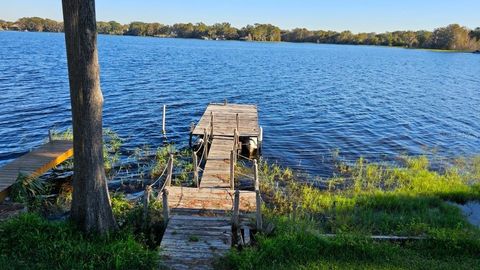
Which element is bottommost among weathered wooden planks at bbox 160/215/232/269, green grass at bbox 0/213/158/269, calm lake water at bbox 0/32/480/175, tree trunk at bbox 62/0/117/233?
calm lake water at bbox 0/32/480/175

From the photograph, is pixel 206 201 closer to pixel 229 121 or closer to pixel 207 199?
pixel 207 199

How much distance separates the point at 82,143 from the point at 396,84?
161ft

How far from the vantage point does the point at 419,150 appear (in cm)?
2302

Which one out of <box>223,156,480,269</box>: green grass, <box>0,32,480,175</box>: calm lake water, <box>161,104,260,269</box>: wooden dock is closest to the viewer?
<box>223,156,480,269</box>: green grass

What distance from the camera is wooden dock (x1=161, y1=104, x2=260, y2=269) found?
8710mm

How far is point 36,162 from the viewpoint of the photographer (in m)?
15.6

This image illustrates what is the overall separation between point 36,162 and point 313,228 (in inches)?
447

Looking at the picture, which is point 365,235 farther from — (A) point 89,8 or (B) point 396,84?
(B) point 396,84

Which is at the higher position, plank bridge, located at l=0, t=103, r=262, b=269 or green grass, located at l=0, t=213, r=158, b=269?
green grass, located at l=0, t=213, r=158, b=269

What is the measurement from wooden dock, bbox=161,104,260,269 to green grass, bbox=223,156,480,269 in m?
0.71

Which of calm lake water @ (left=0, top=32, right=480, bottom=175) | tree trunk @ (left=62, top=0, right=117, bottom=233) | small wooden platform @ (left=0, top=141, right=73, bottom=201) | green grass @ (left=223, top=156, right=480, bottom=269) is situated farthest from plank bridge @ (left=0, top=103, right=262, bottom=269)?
calm lake water @ (left=0, top=32, right=480, bottom=175)

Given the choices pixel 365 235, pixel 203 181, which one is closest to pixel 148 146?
pixel 203 181

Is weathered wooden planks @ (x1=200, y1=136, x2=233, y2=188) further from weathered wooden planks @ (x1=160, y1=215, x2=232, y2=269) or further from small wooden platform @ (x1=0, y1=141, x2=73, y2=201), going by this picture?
small wooden platform @ (x1=0, y1=141, x2=73, y2=201)

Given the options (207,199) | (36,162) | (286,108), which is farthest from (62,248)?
(286,108)
